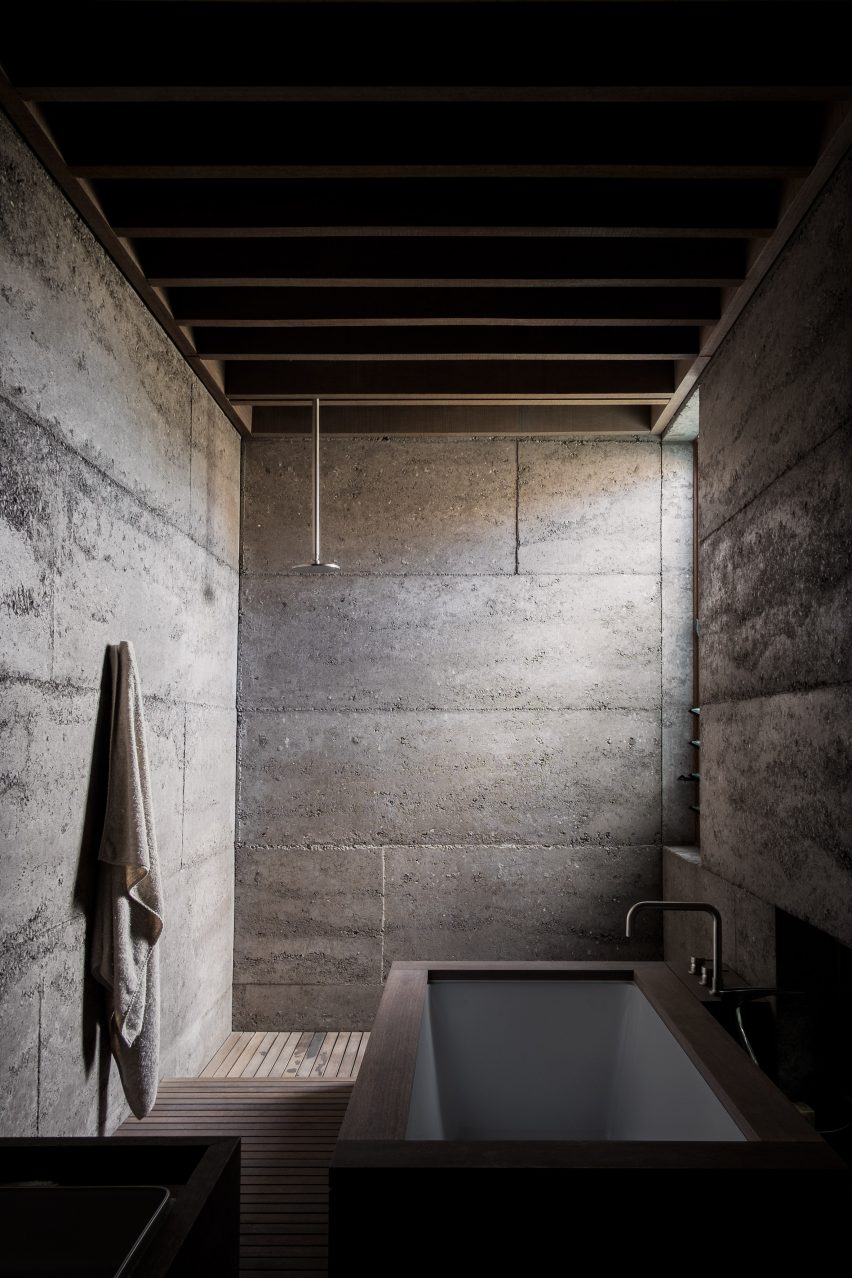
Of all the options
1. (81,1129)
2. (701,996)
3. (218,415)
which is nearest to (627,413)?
(218,415)

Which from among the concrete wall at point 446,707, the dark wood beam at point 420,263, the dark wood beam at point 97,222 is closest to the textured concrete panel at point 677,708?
the concrete wall at point 446,707

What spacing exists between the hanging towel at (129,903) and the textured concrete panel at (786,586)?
2.02 m

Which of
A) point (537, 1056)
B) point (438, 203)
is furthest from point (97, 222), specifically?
point (537, 1056)

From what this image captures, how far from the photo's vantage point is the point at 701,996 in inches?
118

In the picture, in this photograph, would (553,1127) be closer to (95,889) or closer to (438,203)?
(95,889)

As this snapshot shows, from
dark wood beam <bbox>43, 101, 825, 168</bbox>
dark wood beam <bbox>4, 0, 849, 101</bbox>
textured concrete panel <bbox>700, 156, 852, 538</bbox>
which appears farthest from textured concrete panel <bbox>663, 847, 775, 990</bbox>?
dark wood beam <bbox>4, 0, 849, 101</bbox>

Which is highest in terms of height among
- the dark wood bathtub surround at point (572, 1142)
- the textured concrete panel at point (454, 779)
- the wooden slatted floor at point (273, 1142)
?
the textured concrete panel at point (454, 779)

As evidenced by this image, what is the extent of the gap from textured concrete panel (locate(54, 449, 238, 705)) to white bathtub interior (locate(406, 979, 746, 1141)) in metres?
1.50

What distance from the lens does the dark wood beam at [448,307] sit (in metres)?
3.71

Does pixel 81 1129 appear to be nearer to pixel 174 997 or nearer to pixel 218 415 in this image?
pixel 174 997

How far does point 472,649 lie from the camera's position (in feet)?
16.9

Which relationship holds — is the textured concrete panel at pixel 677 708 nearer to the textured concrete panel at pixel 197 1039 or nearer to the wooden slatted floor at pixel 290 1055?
the wooden slatted floor at pixel 290 1055

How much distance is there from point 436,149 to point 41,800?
2.04 metres

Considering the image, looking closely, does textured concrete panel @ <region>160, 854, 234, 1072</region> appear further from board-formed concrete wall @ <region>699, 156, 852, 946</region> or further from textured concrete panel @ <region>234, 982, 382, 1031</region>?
board-formed concrete wall @ <region>699, 156, 852, 946</region>
